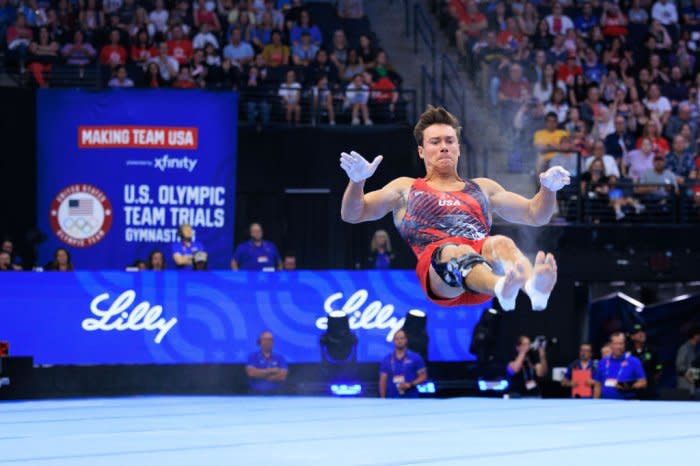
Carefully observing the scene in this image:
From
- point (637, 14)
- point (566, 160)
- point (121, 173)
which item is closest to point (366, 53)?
point (566, 160)

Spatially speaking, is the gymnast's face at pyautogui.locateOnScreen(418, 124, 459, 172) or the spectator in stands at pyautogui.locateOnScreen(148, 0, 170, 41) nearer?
the gymnast's face at pyautogui.locateOnScreen(418, 124, 459, 172)

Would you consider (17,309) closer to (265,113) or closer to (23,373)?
(23,373)

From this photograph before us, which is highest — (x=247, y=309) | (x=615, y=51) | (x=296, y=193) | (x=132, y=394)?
(x=615, y=51)

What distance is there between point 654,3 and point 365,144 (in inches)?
288

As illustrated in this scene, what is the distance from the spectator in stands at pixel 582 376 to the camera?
533 inches

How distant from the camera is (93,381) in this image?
13.6m

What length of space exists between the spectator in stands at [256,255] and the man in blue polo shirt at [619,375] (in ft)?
13.4

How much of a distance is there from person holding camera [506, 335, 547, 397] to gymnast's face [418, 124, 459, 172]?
666cm

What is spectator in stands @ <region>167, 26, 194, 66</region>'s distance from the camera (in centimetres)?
1652

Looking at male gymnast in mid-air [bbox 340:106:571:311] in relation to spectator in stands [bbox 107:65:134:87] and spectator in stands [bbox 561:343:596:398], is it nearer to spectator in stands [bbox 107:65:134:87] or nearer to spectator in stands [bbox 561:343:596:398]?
spectator in stands [bbox 561:343:596:398]

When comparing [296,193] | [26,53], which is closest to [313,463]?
[296,193]

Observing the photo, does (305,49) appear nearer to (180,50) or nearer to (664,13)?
(180,50)

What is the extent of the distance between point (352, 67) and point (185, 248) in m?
4.40

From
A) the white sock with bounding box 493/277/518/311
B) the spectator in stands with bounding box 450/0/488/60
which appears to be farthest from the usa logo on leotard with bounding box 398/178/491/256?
the spectator in stands with bounding box 450/0/488/60
